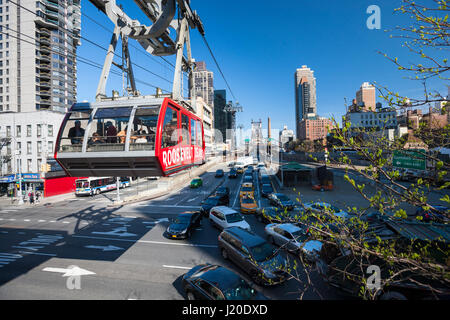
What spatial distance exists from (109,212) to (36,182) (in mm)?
19146

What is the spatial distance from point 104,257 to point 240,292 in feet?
27.4

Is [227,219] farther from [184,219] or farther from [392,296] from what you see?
[392,296]

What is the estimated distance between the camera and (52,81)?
5259 centimetres

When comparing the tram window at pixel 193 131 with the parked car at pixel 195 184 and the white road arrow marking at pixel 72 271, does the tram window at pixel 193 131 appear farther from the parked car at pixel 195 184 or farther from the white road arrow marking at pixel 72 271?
the parked car at pixel 195 184

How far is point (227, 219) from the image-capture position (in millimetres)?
14320

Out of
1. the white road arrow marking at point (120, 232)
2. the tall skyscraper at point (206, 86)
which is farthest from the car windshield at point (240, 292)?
the tall skyscraper at point (206, 86)

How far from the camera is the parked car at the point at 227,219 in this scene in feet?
46.1

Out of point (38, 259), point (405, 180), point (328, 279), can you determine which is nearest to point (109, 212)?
point (38, 259)

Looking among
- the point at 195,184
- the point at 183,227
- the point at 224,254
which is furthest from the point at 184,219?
the point at 195,184

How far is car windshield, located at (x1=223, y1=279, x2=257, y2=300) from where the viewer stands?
6.62 m

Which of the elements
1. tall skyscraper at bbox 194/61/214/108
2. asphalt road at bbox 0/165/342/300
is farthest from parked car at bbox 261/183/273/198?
tall skyscraper at bbox 194/61/214/108

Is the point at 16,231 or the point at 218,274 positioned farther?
the point at 16,231

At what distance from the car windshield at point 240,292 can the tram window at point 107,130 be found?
547 centimetres
